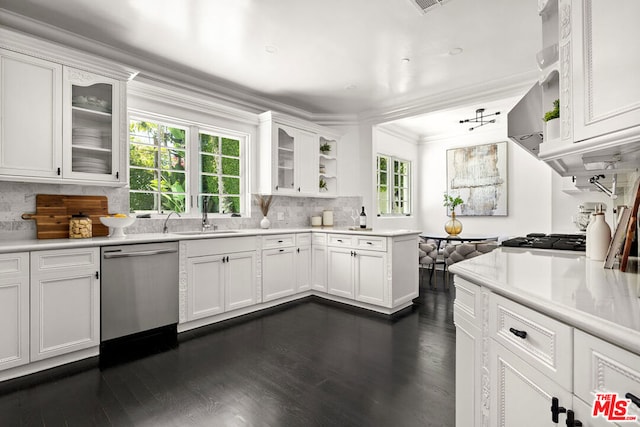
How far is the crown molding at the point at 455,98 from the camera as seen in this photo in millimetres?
3922

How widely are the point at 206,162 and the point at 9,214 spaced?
1.96m

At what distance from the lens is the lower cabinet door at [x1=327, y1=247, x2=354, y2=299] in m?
4.12

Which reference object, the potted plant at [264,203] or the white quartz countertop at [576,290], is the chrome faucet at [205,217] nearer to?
the potted plant at [264,203]

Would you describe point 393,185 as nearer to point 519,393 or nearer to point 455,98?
point 455,98

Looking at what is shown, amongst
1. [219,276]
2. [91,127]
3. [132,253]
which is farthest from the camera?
[219,276]

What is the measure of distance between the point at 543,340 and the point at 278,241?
3345mm

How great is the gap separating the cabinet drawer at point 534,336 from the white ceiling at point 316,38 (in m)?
2.46

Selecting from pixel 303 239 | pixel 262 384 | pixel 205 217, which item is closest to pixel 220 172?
pixel 205 217

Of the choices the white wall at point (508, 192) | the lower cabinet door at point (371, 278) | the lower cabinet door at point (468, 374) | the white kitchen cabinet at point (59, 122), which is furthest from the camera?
the white wall at point (508, 192)

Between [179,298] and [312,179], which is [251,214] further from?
[179,298]

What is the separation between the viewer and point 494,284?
1230 millimetres

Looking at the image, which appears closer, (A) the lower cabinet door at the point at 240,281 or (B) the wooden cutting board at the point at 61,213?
(B) the wooden cutting board at the point at 61,213

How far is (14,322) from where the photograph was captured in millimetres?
2309

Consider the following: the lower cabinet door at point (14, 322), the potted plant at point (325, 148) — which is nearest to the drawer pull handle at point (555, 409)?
the lower cabinet door at point (14, 322)
